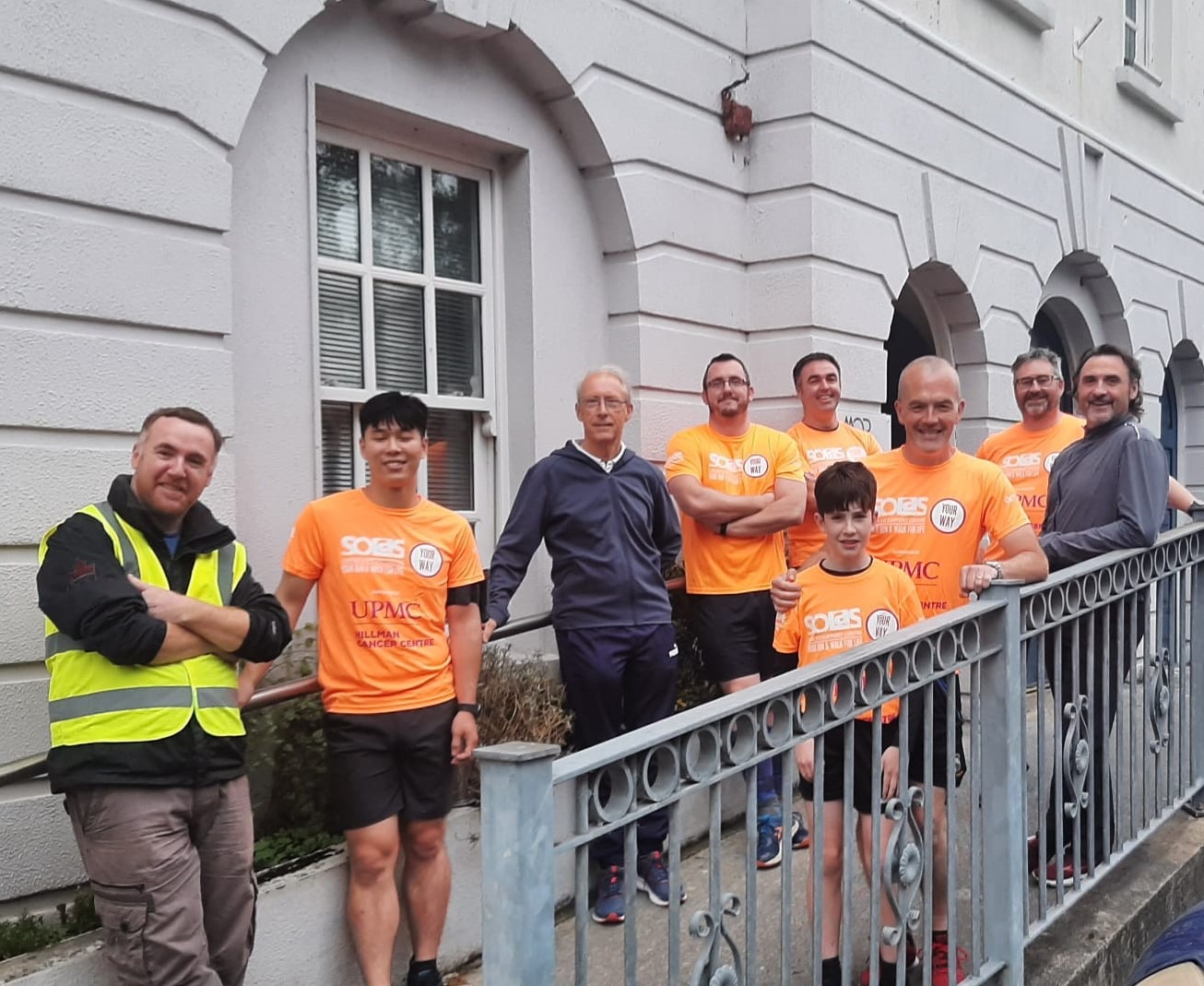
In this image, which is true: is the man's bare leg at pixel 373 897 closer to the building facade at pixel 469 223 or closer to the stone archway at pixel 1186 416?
the building facade at pixel 469 223

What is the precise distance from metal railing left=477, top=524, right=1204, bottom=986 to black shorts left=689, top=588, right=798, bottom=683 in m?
0.61

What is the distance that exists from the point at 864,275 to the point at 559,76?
7.73 feet

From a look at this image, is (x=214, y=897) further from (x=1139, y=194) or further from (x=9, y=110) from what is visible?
(x=1139, y=194)

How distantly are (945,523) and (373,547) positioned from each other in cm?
185

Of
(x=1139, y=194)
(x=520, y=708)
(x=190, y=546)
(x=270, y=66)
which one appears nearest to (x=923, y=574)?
(x=520, y=708)

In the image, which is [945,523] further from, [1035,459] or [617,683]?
[1035,459]

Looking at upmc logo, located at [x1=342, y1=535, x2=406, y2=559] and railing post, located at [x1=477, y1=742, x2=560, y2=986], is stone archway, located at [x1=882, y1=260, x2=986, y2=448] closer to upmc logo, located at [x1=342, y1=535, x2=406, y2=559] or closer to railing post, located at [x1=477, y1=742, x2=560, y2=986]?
upmc logo, located at [x1=342, y1=535, x2=406, y2=559]

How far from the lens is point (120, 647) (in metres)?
2.73

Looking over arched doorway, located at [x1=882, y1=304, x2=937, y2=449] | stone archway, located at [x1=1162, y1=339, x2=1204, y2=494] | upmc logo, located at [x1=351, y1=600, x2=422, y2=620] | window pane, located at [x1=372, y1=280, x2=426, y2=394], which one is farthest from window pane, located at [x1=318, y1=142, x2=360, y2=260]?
stone archway, located at [x1=1162, y1=339, x2=1204, y2=494]

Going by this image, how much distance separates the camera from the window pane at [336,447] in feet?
16.2

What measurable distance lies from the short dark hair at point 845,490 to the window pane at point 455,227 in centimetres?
259

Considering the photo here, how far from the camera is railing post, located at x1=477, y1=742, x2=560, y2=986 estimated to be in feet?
6.27

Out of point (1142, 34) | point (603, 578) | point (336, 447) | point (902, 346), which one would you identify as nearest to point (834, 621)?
point (603, 578)

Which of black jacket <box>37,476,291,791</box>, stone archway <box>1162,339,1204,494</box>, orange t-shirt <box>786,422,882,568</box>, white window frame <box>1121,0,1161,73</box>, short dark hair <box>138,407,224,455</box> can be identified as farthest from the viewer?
stone archway <box>1162,339,1204,494</box>
